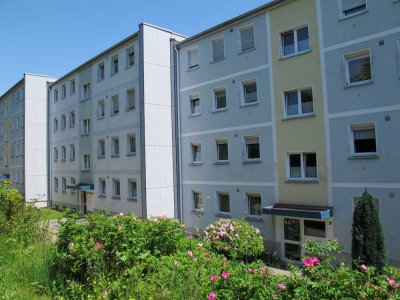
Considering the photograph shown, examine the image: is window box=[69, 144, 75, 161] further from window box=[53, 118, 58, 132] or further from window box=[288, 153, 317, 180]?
window box=[288, 153, 317, 180]

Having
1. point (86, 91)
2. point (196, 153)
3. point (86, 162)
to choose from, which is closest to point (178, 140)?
point (196, 153)

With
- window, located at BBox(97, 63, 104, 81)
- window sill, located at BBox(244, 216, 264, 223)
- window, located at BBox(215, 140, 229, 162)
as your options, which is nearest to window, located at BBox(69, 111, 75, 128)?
window, located at BBox(97, 63, 104, 81)

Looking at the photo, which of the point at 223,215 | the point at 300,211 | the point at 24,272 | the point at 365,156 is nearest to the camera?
the point at 24,272

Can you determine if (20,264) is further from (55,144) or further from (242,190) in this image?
(55,144)

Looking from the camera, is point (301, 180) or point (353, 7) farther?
point (301, 180)

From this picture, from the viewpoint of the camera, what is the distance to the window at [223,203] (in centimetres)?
1923

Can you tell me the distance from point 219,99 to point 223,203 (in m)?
5.95

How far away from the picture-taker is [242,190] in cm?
1823

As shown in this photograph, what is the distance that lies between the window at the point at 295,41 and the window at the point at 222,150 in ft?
19.0

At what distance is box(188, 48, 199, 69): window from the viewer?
836 inches

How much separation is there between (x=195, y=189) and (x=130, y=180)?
4.70m

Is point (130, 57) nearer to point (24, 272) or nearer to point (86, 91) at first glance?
point (86, 91)

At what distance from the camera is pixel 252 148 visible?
714 inches

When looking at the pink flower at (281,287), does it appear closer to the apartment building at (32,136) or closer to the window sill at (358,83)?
the window sill at (358,83)
